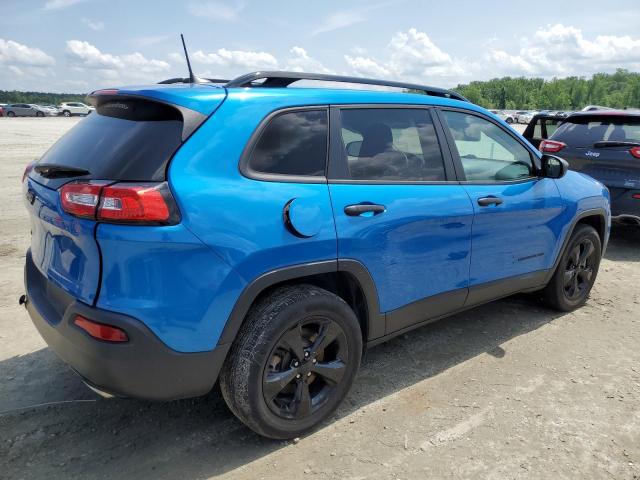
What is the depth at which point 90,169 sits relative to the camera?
89.7 inches

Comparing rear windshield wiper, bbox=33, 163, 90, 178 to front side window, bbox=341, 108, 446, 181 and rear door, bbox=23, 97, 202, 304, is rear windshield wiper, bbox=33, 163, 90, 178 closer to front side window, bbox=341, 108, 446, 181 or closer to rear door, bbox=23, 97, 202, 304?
rear door, bbox=23, 97, 202, 304

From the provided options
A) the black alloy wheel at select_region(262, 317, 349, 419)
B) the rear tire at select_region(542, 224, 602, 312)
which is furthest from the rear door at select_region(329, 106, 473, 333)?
the rear tire at select_region(542, 224, 602, 312)

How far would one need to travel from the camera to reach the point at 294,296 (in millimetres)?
2508

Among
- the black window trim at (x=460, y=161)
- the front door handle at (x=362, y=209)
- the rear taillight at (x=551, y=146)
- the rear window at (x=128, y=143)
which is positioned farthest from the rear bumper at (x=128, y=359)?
Result: the rear taillight at (x=551, y=146)

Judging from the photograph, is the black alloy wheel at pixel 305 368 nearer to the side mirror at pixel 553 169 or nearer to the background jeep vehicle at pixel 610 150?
the side mirror at pixel 553 169

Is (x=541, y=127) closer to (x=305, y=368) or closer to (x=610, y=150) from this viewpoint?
(x=610, y=150)

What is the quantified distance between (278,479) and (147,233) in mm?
1292

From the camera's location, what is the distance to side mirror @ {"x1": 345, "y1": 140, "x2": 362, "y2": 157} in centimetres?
277

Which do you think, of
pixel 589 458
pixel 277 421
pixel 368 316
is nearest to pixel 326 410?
pixel 277 421

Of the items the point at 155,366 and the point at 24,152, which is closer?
the point at 155,366

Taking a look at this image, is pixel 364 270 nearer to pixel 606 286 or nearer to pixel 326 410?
pixel 326 410

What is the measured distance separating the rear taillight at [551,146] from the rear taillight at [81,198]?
20.5ft

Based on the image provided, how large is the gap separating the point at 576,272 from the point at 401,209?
7.93 feet

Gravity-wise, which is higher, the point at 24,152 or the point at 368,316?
the point at 368,316
